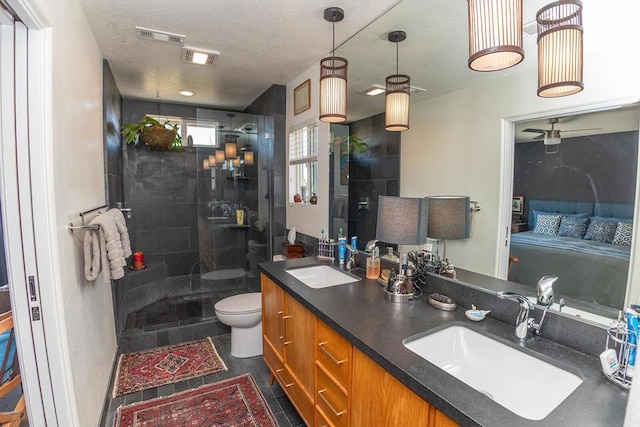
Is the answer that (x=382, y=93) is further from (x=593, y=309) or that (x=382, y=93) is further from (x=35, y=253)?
(x=35, y=253)

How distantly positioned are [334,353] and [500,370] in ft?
2.08

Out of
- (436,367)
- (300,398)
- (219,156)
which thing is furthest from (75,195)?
(219,156)

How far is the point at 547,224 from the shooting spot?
1.15 m

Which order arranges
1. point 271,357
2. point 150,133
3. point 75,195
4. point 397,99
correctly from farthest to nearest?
point 150,133 → point 271,357 → point 397,99 → point 75,195

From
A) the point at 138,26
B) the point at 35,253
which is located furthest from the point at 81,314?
the point at 138,26

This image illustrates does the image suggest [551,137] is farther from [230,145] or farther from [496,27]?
[230,145]

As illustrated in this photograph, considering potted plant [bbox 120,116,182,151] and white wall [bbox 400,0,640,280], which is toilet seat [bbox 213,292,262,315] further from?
potted plant [bbox 120,116,182,151]

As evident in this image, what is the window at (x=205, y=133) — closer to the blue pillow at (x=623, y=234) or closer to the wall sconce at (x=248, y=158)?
the wall sconce at (x=248, y=158)

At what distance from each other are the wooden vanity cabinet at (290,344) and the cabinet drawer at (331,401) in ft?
0.24

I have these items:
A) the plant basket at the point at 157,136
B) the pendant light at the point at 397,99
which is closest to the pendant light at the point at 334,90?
the pendant light at the point at 397,99

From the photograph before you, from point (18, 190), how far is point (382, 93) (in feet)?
5.99

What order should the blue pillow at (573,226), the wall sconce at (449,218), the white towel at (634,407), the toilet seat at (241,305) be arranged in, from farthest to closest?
1. the toilet seat at (241,305)
2. the wall sconce at (449,218)
3. the blue pillow at (573,226)
4. the white towel at (634,407)

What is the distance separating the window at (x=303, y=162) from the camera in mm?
2756

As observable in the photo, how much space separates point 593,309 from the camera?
1.05 m
